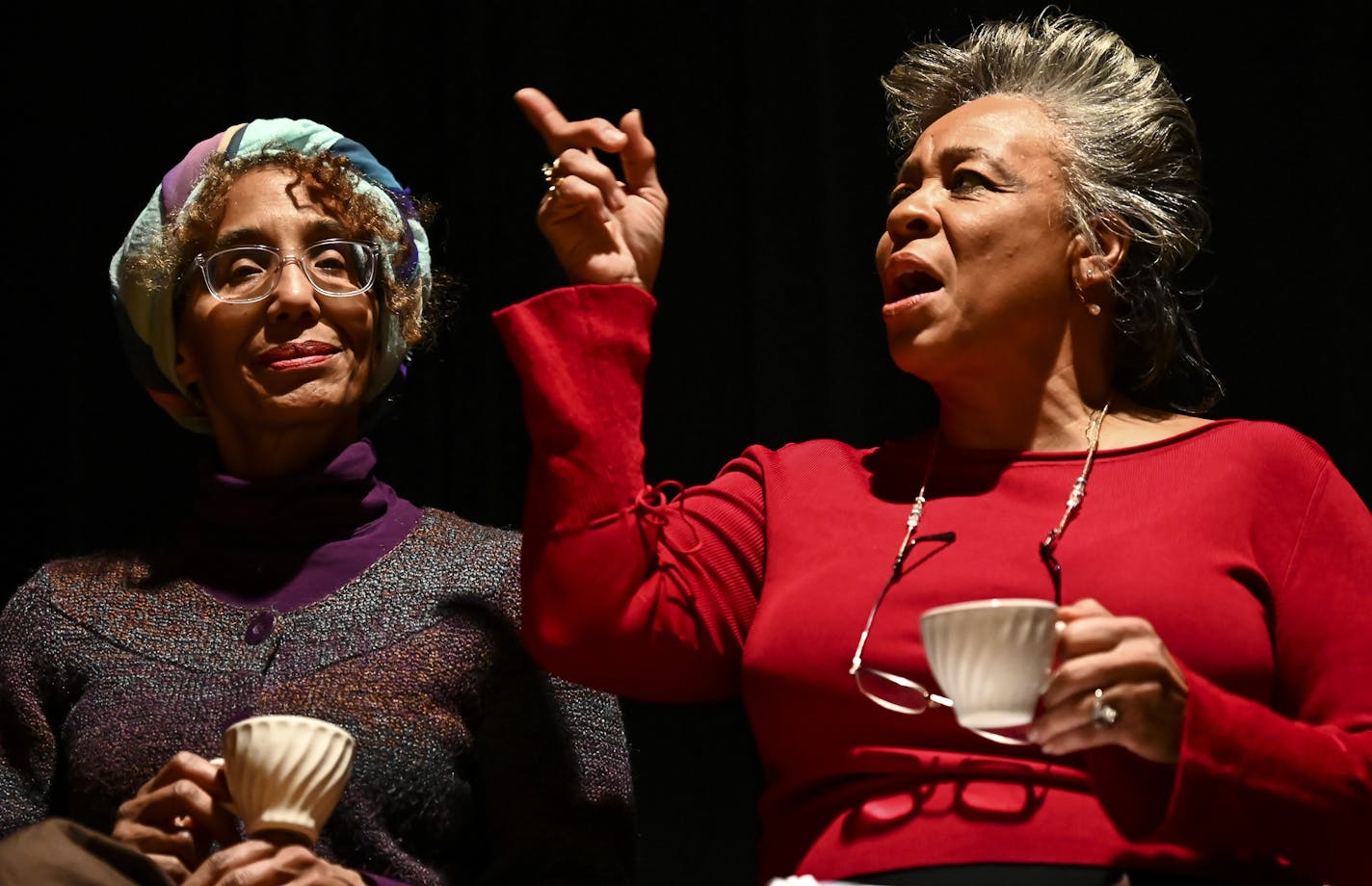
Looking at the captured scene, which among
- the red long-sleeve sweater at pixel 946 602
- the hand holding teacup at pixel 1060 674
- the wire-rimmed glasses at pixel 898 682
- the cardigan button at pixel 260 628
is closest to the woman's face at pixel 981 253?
the red long-sleeve sweater at pixel 946 602

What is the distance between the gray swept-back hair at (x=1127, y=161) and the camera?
2.23 metres

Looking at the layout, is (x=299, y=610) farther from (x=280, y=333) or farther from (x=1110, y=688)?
(x=1110, y=688)

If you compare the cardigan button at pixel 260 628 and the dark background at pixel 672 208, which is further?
the dark background at pixel 672 208

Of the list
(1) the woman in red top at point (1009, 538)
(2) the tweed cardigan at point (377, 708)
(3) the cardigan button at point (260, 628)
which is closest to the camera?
(1) the woman in red top at point (1009, 538)

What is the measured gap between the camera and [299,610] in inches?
94.6

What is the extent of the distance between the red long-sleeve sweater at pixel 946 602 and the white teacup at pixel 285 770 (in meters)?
0.30

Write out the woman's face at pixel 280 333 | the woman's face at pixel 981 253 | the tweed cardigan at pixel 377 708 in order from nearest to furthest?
the woman's face at pixel 981 253, the tweed cardigan at pixel 377 708, the woman's face at pixel 280 333

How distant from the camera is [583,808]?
2.28m

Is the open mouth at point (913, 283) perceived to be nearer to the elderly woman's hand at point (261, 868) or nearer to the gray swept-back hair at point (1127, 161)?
the gray swept-back hair at point (1127, 161)

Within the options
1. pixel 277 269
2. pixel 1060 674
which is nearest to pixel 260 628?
pixel 277 269

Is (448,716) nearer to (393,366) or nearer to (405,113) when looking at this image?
(393,366)

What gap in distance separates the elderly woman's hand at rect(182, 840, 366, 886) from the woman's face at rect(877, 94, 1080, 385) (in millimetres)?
837

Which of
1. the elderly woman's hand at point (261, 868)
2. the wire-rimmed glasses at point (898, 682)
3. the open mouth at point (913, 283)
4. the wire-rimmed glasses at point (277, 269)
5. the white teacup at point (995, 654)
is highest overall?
the wire-rimmed glasses at point (277, 269)

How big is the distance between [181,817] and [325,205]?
91 centimetres
